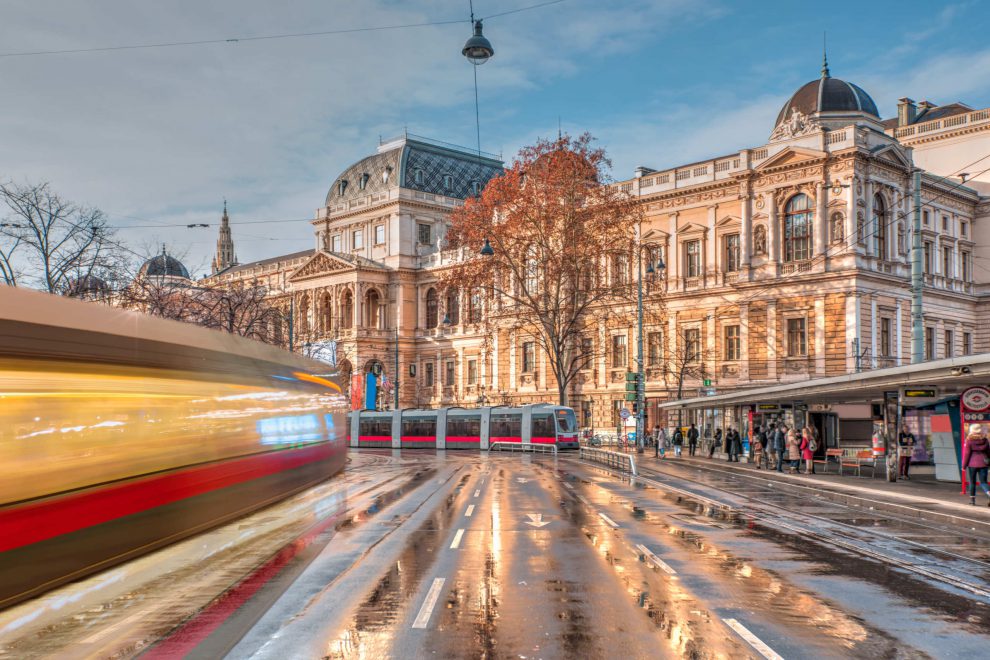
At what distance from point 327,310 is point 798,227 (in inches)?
2123

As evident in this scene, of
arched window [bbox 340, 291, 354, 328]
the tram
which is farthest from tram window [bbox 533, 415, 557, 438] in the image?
arched window [bbox 340, 291, 354, 328]

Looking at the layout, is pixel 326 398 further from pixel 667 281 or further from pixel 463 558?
pixel 667 281

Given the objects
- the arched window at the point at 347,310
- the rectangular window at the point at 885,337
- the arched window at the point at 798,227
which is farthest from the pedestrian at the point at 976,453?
the arched window at the point at 347,310

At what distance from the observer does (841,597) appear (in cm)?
1092

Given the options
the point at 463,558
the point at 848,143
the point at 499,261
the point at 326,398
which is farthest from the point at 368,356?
the point at 463,558

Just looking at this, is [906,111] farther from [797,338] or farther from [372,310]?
[372,310]

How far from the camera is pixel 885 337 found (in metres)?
57.2

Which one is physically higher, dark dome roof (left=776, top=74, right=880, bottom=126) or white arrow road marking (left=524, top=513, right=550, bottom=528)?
dark dome roof (left=776, top=74, right=880, bottom=126)

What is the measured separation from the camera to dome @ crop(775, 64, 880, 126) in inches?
2490

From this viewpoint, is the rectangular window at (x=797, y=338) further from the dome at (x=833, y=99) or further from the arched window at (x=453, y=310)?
the arched window at (x=453, y=310)

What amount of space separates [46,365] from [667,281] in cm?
5833

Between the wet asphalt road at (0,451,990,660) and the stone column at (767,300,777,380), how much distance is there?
3951 centimetres

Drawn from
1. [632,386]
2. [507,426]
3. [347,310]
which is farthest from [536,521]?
[347,310]

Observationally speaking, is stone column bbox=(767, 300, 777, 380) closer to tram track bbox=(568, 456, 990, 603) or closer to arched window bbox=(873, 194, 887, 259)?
arched window bbox=(873, 194, 887, 259)
